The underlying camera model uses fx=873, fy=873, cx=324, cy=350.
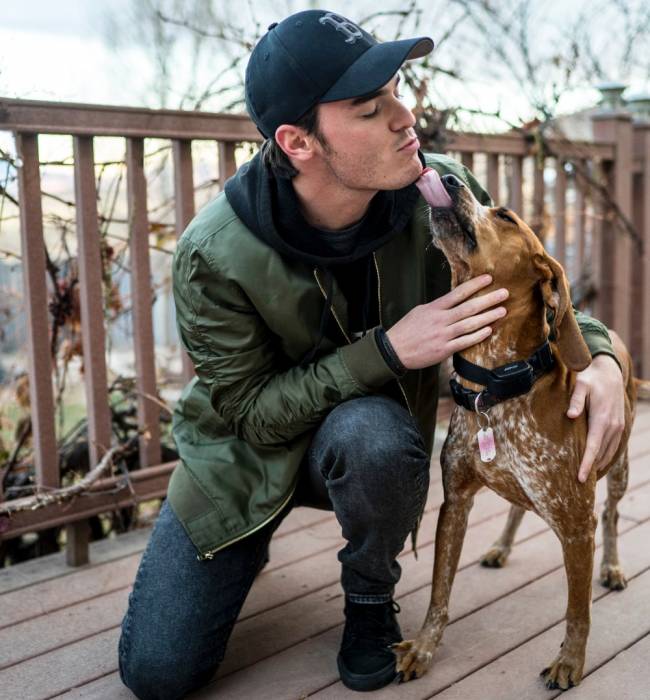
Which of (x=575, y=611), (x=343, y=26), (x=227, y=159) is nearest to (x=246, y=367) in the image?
(x=343, y=26)

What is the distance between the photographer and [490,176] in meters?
3.95

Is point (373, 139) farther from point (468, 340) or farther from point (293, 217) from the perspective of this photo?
point (468, 340)

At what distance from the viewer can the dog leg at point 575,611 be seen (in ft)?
6.54

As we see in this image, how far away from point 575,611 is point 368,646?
0.50m

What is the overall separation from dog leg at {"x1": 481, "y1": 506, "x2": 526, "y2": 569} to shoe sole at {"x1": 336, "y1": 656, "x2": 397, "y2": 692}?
703mm

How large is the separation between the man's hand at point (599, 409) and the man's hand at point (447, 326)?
0.89 ft

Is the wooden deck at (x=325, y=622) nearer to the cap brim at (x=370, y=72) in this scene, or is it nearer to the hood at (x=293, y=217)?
the hood at (x=293, y=217)

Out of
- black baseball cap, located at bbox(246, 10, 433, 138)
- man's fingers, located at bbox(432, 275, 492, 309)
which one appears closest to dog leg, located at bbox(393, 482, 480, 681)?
man's fingers, located at bbox(432, 275, 492, 309)

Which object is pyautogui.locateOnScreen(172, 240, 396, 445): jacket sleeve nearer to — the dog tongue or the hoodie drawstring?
the hoodie drawstring

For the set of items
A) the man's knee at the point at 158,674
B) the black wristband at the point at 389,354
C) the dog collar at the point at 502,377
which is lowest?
the man's knee at the point at 158,674

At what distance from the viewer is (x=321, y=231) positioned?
2170mm

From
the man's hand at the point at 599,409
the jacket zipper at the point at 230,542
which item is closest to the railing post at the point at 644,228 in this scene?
the man's hand at the point at 599,409

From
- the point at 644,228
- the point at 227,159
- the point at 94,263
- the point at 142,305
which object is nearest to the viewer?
the point at 94,263

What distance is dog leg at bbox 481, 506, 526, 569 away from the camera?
2686mm
